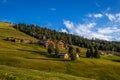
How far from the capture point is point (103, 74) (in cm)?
9131

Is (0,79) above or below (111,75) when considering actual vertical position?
above

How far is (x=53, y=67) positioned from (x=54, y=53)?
242ft

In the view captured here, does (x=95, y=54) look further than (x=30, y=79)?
Yes

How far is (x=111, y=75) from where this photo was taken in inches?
3538

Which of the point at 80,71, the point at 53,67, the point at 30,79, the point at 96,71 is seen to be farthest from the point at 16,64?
the point at 30,79

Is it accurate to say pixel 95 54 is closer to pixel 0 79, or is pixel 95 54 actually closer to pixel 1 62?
pixel 1 62

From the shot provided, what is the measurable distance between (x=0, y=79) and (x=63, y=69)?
65860 mm

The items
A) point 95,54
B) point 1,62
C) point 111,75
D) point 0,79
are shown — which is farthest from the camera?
point 95,54

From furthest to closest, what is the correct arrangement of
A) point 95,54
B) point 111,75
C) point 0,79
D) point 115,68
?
point 95,54
point 115,68
point 111,75
point 0,79

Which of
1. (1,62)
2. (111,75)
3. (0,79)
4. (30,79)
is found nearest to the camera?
(0,79)

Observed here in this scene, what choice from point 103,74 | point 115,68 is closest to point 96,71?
point 103,74

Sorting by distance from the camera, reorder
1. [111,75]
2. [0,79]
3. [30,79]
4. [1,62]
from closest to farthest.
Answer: [0,79] → [30,79] → [111,75] → [1,62]

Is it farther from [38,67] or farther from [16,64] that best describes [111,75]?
[16,64]

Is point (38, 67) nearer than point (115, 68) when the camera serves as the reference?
Yes
